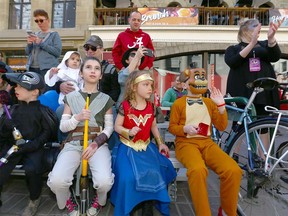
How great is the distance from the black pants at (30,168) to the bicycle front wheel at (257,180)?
1831 mm

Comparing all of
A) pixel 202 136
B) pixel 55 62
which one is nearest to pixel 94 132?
pixel 202 136

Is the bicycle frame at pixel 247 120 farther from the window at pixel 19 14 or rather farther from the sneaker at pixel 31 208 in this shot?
the window at pixel 19 14

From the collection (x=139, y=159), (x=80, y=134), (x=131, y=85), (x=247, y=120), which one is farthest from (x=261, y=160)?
(x=80, y=134)

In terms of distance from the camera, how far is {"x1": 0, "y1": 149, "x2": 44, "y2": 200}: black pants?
2.38 m

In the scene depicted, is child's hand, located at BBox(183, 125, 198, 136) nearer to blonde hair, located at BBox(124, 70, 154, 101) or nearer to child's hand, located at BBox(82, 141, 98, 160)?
blonde hair, located at BBox(124, 70, 154, 101)

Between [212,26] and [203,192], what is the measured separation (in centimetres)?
1215

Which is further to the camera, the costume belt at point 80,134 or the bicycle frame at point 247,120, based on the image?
the costume belt at point 80,134

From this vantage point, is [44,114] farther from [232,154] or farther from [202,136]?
[232,154]

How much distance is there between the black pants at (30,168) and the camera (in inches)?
93.7

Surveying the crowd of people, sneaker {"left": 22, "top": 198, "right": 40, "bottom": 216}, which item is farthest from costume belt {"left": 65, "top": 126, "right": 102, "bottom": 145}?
sneaker {"left": 22, "top": 198, "right": 40, "bottom": 216}

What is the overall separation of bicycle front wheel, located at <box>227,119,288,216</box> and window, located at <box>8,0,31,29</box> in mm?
15098

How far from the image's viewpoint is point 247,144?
2383mm

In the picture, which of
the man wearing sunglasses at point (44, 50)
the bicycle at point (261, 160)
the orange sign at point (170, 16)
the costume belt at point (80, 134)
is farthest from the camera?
the orange sign at point (170, 16)

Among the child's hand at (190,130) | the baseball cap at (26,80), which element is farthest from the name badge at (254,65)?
the baseball cap at (26,80)
